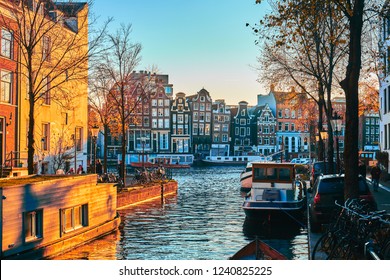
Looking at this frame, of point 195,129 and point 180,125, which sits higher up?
point 180,125

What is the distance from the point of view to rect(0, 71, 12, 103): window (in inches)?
1188

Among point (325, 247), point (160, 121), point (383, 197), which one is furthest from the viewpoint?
point (160, 121)

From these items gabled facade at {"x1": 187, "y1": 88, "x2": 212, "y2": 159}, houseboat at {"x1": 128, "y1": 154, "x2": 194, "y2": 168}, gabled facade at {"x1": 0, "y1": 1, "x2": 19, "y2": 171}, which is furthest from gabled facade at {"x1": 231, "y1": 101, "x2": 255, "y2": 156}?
gabled facade at {"x1": 0, "y1": 1, "x2": 19, "y2": 171}

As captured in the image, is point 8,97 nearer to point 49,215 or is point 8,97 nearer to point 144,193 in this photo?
point 144,193

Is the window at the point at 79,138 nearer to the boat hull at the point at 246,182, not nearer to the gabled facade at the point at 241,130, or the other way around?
the boat hull at the point at 246,182

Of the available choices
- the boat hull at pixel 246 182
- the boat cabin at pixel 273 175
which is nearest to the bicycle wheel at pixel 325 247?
the boat cabin at pixel 273 175

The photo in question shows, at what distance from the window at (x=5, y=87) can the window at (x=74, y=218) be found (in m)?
13.4

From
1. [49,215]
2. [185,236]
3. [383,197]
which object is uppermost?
[49,215]

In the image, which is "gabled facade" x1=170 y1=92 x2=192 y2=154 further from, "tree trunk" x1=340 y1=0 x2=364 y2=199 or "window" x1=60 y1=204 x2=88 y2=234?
"tree trunk" x1=340 y1=0 x2=364 y2=199

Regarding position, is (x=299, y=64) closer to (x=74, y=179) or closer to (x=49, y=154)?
(x=49, y=154)

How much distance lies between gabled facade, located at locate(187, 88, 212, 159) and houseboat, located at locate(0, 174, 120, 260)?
76.9 m

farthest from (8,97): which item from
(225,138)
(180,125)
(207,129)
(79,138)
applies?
(225,138)

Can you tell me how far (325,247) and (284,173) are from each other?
16873 mm

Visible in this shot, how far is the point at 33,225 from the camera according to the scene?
15.5 meters
